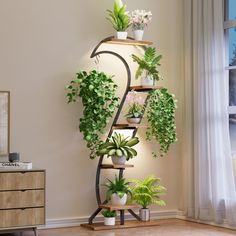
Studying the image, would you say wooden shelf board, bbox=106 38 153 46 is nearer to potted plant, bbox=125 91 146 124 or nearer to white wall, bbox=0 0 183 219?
white wall, bbox=0 0 183 219

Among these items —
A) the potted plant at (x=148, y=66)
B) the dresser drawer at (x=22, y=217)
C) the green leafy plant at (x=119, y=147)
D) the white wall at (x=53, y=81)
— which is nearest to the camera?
the dresser drawer at (x=22, y=217)

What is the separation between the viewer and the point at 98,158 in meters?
6.47

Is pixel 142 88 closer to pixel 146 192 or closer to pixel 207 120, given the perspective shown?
pixel 207 120

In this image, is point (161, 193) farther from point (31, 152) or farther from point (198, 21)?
point (198, 21)

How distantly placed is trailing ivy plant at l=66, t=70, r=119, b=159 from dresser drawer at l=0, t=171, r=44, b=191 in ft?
2.69

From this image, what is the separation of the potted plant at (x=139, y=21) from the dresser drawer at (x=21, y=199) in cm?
230

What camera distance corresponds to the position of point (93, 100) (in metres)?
6.07

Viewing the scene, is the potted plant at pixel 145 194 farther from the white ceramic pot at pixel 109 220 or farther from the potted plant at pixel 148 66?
the potted plant at pixel 148 66

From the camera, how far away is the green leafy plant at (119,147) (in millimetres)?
6102

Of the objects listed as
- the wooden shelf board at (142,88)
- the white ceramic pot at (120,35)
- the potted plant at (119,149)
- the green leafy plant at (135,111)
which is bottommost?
the potted plant at (119,149)

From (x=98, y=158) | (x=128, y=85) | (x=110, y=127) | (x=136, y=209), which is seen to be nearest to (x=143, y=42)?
(x=128, y=85)

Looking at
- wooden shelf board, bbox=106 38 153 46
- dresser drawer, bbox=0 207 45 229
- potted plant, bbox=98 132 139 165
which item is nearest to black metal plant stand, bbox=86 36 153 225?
wooden shelf board, bbox=106 38 153 46

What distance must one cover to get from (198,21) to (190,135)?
1.43 m

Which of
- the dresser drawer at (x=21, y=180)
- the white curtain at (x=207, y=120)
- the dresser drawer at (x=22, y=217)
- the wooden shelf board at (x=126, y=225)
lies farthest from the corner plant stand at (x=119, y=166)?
the dresser drawer at (x=21, y=180)
